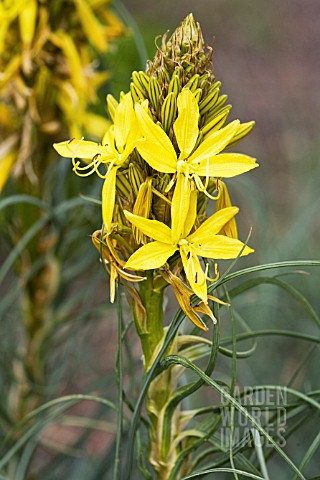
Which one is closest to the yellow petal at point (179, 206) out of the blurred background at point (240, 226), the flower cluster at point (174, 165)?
the flower cluster at point (174, 165)

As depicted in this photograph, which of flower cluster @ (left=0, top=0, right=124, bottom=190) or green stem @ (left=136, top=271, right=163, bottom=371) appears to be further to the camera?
flower cluster @ (left=0, top=0, right=124, bottom=190)

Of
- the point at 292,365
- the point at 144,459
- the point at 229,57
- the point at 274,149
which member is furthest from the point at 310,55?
the point at 144,459

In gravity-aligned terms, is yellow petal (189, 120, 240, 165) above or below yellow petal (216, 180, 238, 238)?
above

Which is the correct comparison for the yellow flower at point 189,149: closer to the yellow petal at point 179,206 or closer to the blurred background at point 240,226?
the yellow petal at point 179,206

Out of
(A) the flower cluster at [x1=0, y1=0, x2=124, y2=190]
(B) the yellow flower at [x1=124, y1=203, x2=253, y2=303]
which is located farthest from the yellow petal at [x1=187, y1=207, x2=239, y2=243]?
(A) the flower cluster at [x1=0, y1=0, x2=124, y2=190]

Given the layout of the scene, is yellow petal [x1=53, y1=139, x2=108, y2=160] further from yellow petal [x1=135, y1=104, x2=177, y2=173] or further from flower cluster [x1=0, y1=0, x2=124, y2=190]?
flower cluster [x1=0, y1=0, x2=124, y2=190]

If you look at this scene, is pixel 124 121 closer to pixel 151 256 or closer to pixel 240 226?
pixel 151 256

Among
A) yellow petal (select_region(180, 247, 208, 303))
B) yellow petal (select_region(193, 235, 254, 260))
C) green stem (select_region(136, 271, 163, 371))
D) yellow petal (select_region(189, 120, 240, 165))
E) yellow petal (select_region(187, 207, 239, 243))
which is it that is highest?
yellow petal (select_region(189, 120, 240, 165))
